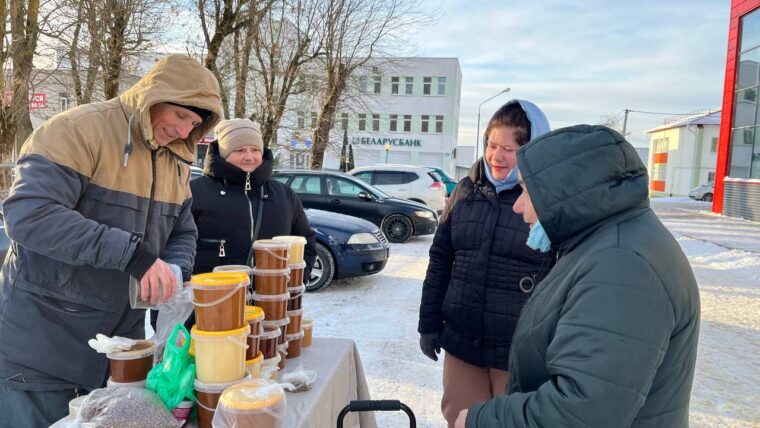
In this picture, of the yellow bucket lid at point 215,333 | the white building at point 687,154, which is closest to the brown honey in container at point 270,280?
the yellow bucket lid at point 215,333

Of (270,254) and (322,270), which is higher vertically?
(270,254)

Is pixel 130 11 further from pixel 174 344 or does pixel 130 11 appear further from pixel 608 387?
pixel 608 387

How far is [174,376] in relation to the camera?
1.51 m

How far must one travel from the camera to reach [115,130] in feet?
6.37

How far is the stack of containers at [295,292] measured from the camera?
7.13 feet

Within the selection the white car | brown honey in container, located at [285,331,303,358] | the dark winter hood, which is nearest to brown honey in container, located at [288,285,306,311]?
brown honey in container, located at [285,331,303,358]

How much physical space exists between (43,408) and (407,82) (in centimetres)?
4358

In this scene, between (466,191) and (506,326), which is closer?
(506,326)

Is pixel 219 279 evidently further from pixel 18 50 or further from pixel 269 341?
pixel 18 50

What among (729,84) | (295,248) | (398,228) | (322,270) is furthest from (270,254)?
(729,84)

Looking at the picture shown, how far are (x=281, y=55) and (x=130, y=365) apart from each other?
17.0 meters

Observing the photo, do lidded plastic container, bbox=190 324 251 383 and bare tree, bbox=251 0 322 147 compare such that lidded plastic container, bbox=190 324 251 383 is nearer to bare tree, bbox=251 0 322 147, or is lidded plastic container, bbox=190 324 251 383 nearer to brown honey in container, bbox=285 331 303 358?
brown honey in container, bbox=285 331 303 358

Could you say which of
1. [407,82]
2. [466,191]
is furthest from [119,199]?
[407,82]

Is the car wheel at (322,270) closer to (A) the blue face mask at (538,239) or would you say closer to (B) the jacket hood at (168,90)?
(B) the jacket hood at (168,90)
